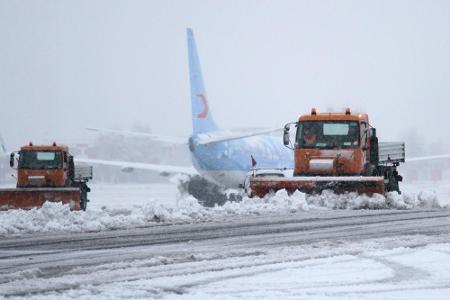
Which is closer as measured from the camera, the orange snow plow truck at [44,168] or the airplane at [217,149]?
the orange snow plow truck at [44,168]

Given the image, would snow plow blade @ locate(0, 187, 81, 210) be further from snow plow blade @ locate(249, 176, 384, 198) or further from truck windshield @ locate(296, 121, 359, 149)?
snow plow blade @ locate(249, 176, 384, 198)

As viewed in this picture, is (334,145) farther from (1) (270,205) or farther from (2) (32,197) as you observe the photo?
(2) (32,197)

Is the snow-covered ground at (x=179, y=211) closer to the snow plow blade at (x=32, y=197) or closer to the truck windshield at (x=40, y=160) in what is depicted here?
the snow plow blade at (x=32, y=197)

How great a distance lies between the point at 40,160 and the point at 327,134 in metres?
11.3

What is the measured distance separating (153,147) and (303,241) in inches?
5742

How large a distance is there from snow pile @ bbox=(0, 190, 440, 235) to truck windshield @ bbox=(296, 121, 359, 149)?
243 cm

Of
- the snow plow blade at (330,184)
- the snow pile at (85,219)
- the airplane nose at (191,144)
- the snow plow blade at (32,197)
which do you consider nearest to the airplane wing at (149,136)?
the airplane nose at (191,144)

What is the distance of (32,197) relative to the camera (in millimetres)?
27625

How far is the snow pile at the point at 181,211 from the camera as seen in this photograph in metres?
17.0

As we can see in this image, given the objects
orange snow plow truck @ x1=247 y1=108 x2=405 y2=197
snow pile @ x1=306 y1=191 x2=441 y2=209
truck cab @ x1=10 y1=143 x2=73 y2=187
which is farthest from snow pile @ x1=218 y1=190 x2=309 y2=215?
truck cab @ x1=10 y1=143 x2=73 y2=187

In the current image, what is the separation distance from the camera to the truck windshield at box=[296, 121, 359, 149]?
86.2 ft

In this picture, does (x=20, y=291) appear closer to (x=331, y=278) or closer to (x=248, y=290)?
(x=248, y=290)

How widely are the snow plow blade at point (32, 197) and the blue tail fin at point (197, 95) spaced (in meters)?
20.7

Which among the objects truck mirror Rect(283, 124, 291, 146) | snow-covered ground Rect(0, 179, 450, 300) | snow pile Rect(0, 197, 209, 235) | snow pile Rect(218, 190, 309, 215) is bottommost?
snow-covered ground Rect(0, 179, 450, 300)
